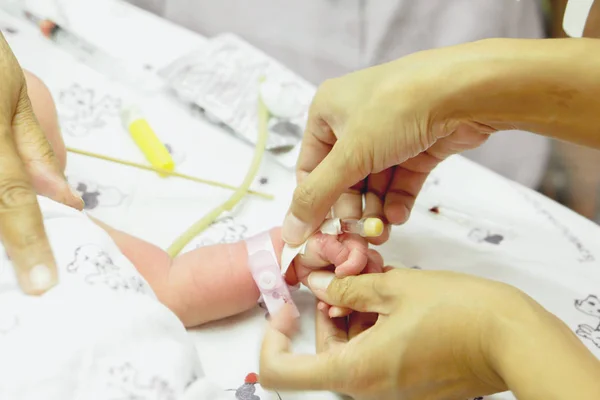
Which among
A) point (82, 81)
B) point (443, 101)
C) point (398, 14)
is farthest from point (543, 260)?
point (82, 81)

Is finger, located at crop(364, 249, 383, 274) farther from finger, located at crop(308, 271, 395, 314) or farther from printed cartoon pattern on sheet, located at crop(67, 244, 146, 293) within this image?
printed cartoon pattern on sheet, located at crop(67, 244, 146, 293)

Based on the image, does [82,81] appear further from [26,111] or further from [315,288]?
[315,288]

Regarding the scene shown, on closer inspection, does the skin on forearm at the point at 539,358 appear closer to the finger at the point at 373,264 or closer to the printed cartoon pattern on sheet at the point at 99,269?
the finger at the point at 373,264

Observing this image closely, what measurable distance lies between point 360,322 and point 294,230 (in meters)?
0.15

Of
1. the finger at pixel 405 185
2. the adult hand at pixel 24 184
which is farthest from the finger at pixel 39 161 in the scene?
the finger at pixel 405 185

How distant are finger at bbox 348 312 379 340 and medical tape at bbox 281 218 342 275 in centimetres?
11

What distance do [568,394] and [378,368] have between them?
0.20 m

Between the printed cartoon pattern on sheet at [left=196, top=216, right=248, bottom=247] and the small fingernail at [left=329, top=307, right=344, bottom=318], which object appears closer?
the small fingernail at [left=329, top=307, right=344, bottom=318]

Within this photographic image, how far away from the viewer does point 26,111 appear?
78cm

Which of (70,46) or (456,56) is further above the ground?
(456,56)

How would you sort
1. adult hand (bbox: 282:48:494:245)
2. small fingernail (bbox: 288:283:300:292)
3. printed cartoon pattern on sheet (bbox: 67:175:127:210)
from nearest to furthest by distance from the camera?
adult hand (bbox: 282:48:494:245) → small fingernail (bbox: 288:283:300:292) → printed cartoon pattern on sheet (bbox: 67:175:127:210)

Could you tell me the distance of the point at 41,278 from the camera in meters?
0.62

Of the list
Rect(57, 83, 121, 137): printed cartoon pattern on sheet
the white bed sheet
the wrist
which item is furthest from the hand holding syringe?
Rect(57, 83, 121, 137): printed cartoon pattern on sheet

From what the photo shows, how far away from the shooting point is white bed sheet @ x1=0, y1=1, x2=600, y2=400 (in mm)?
953
